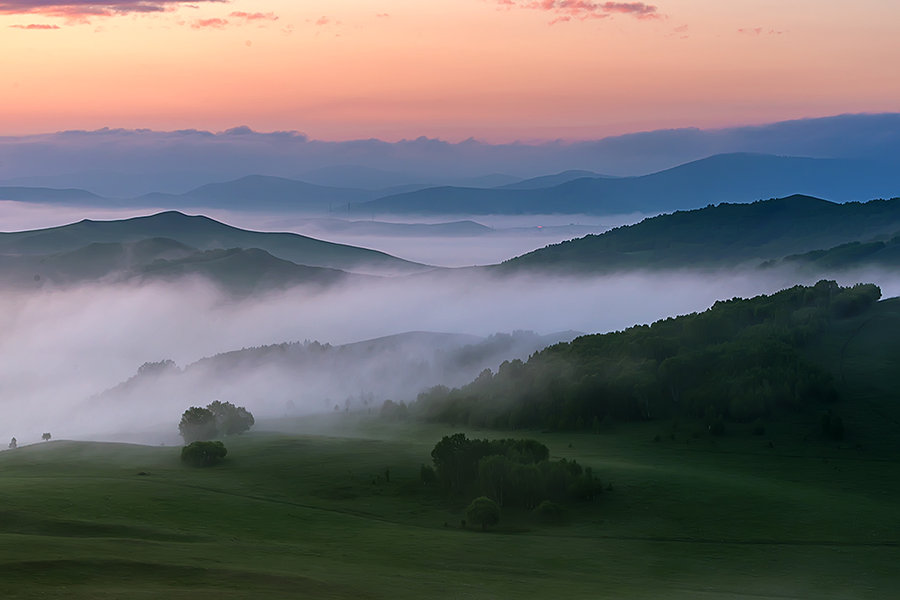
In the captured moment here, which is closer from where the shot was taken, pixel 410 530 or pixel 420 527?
pixel 410 530

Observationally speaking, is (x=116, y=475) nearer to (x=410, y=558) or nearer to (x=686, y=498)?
(x=410, y=558)

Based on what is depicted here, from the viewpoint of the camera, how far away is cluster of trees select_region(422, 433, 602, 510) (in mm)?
135875

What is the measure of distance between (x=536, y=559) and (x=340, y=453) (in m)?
69.1

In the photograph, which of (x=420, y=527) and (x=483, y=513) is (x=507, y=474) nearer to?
(x=483, y=513)

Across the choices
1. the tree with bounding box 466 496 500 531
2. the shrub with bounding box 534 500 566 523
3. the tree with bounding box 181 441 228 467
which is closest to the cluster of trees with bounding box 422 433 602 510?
the shrub with bounding box 534 500 566 523

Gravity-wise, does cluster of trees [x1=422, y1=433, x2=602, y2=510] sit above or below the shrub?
above

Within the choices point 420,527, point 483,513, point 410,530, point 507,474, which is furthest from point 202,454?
point 483,513

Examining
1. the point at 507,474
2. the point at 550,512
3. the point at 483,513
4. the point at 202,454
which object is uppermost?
the point at 202,454

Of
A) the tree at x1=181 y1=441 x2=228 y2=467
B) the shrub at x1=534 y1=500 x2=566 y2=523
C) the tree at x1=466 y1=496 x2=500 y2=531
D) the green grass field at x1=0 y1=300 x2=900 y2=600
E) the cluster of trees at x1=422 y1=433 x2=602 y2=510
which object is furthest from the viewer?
the tree at x1=181 y1=441 x2=228 y2=467

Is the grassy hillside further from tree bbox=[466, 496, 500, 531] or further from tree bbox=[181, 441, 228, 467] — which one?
tree bbox=[181, 441, 228, 467]

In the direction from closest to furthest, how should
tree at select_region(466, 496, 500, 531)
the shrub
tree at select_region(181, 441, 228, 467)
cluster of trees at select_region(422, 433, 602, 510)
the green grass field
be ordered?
the green grass field, tree at select_region(466, 496, 500, 531), the shrub, cluster of trees at select_region(422, 433, 602, 510), tree at select_region(181, 441, 228, 467)

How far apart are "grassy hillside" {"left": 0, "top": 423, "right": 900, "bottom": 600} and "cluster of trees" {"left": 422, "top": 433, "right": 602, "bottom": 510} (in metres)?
3.47

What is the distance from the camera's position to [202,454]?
Answer: 16538 centimetres

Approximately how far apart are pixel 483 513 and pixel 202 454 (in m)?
59.7
